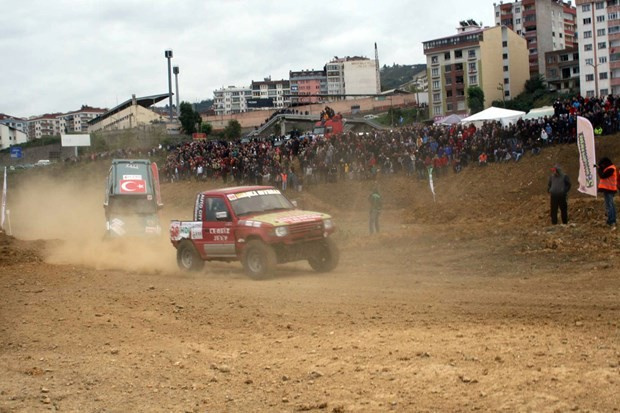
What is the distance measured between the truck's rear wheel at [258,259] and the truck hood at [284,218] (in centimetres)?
48

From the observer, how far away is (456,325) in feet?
30.3

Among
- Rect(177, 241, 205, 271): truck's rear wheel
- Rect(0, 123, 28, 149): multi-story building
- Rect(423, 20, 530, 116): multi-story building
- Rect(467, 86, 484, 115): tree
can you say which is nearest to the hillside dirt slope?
Rect(177, 241, 205, 271): truck's rear wheel

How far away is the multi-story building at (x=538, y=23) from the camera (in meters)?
123

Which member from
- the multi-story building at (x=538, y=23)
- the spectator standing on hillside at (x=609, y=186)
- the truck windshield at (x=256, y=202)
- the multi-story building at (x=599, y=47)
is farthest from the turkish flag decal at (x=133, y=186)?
the multi-story building at (x=538, y=23)

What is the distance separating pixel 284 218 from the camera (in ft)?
50.1

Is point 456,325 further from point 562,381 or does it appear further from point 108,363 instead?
point 108,363

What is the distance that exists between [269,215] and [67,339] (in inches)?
254

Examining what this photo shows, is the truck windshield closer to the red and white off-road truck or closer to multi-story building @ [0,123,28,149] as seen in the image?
the red and white off-road truck

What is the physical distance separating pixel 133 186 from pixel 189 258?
817cm

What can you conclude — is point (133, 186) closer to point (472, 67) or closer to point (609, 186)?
point (609, 186)

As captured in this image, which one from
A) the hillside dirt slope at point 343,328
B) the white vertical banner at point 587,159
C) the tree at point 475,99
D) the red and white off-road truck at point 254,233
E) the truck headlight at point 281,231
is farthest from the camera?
the tree at point 475,99

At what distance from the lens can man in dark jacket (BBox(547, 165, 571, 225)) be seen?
715 inches

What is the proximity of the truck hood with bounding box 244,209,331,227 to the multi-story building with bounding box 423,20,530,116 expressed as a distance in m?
85.3

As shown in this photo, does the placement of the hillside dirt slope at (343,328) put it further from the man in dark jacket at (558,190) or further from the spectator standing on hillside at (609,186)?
the man in dark jacket at (558,190)
